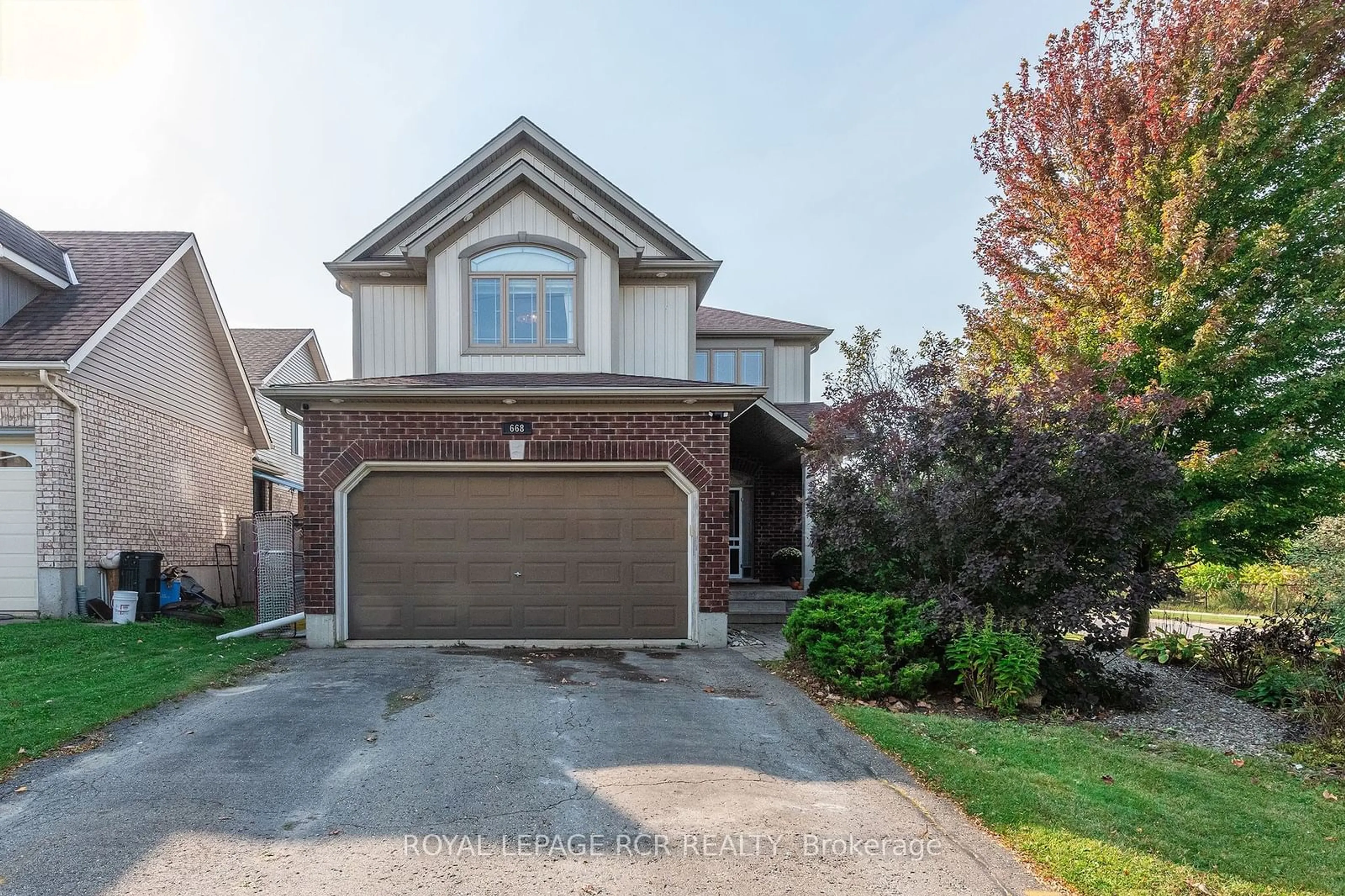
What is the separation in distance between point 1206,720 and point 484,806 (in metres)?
6.99

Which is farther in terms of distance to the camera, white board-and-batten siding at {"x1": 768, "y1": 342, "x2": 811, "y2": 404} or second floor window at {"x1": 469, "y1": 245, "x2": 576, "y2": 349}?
white board-and-batten siding at {"x1": 768, "y1": 342, "x2": 811, "y2": 404}

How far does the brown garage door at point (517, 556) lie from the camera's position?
10195 millimetres

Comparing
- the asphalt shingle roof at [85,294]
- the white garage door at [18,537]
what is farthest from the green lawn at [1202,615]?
the asphalt shingle roof at [85,294]

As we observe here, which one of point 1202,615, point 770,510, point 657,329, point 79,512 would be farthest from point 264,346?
point 1202,615

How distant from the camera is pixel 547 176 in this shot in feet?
40.4

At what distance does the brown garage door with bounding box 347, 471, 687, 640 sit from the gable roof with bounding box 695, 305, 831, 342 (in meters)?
8.04

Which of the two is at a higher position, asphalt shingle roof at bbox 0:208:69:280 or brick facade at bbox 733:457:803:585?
asphalt shingle roof at bbox 0:208:69:280

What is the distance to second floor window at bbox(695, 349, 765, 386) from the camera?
1775cm

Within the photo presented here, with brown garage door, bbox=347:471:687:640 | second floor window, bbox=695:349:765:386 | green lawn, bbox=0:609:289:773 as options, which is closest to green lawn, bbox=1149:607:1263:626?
second floor window, bbox=695:349:765:386

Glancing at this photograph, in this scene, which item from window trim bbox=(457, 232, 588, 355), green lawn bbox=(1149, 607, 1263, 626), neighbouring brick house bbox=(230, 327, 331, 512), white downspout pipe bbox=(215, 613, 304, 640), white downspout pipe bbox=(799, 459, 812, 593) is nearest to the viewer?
white downspout pipe bbox=(215, 613, 304, 640)

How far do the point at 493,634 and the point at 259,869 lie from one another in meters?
6.49

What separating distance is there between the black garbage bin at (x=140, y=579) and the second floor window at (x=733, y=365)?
11.3m

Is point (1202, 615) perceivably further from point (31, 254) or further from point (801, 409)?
point (31, 254)

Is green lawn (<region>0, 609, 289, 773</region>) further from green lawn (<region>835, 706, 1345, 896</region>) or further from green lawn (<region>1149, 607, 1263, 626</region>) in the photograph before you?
green lawn (<region>1149, 607, 1263, 626</region>)
